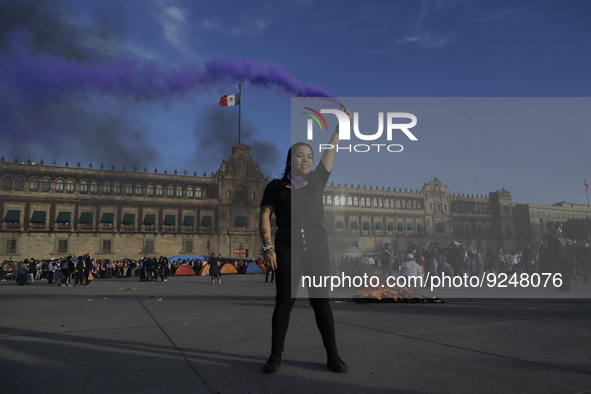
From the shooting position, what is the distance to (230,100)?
41750 millimetres

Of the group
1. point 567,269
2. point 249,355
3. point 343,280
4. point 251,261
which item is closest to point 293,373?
point 249,355

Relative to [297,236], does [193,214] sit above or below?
above

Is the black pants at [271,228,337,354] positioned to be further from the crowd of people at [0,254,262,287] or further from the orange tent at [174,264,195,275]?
the orange tent at [174,264,195,275]

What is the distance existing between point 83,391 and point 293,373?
1.28m

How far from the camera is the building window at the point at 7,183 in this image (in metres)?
39.0

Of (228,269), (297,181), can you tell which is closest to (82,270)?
(228,269)

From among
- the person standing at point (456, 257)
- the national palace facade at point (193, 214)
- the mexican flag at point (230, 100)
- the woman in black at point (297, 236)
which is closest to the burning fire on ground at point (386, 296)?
the woman in black at point (297, 236)

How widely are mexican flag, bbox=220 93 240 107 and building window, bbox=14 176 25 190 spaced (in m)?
22.6

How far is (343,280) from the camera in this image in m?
14.2

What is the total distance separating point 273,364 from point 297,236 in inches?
36.4

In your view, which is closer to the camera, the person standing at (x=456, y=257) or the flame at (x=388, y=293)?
the flame at (x=388, y=293)

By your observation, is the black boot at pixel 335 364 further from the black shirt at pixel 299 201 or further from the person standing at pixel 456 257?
the person standing at pixel 456 257

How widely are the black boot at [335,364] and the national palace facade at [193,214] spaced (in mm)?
28411

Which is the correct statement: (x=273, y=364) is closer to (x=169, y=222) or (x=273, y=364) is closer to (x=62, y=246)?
(x=169, y=222)
